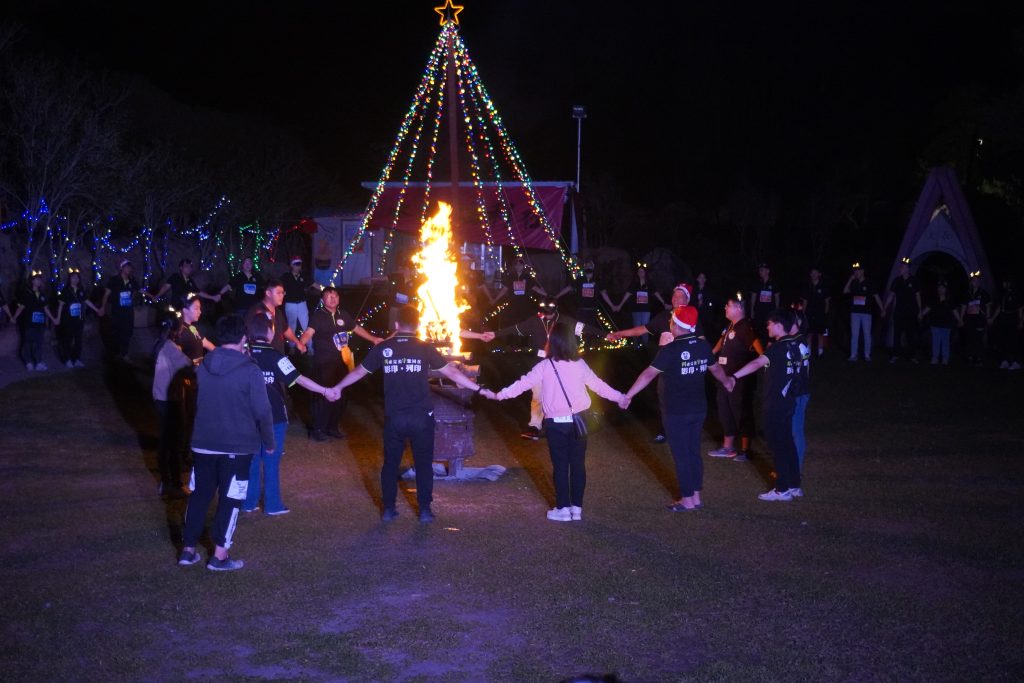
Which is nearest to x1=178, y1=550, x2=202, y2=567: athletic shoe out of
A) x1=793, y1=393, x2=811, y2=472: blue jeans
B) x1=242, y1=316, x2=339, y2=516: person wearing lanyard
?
x1=242, y1=316, x2=339, y2=516: person wearing lanyard

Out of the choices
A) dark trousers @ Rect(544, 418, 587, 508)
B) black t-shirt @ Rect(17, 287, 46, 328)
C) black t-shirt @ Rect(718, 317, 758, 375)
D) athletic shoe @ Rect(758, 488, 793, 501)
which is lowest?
athletic shoe @ Rect(758, 488, 793, 501)

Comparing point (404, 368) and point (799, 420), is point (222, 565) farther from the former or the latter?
point (799, 420)

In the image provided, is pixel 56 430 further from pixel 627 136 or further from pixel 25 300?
pixel 627 136

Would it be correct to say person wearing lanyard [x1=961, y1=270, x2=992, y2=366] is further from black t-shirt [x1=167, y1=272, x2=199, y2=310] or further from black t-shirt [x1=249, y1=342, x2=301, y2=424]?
black t-shirt [x1=249, y1=342, x2=301, y2=424]

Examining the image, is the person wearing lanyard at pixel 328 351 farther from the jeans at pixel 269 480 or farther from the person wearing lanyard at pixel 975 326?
the person wearing lanyard at pixel 975 326

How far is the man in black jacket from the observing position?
263 inches

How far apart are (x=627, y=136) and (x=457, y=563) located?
4461 cm

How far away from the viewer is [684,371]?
847cm

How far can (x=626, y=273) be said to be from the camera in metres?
29.2

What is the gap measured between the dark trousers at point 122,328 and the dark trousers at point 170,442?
32.0 ft

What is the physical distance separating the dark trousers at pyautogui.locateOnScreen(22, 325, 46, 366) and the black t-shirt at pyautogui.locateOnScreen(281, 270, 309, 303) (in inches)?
157

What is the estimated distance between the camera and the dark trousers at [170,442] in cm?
905

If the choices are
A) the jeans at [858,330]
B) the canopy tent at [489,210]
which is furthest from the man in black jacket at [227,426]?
the canopy tent at [489,210]

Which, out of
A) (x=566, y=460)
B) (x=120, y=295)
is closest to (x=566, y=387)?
(x=566, y=460)
